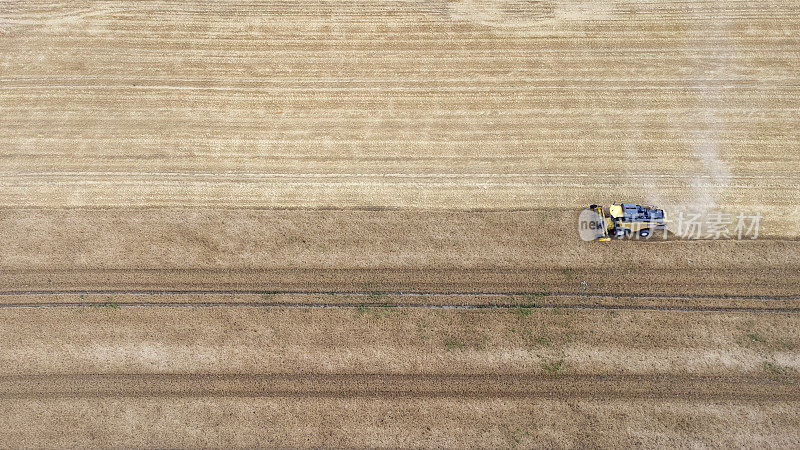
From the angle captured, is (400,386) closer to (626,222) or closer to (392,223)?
(392,223)

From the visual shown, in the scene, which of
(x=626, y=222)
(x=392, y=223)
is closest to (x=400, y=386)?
(x=392, y=223)

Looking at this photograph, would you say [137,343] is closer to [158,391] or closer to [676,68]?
[158,391]

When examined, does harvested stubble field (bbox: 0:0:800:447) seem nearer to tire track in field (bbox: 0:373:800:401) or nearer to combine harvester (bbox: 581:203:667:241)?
tire track in field (bbox: 0:373:800:401)

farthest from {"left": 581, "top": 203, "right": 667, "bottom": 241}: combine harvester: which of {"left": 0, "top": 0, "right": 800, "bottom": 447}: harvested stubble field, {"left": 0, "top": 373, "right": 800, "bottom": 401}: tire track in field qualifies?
{"left": 0, "top": 373, "right": 800, "bottom": 401}: tire track in field

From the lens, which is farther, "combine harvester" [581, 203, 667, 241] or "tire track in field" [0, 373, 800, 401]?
"combine harvester" [581, 203, 667, 241]

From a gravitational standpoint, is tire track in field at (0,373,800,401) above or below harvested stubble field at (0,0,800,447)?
below

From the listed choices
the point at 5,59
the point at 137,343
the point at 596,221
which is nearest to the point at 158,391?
the point at 137,343
